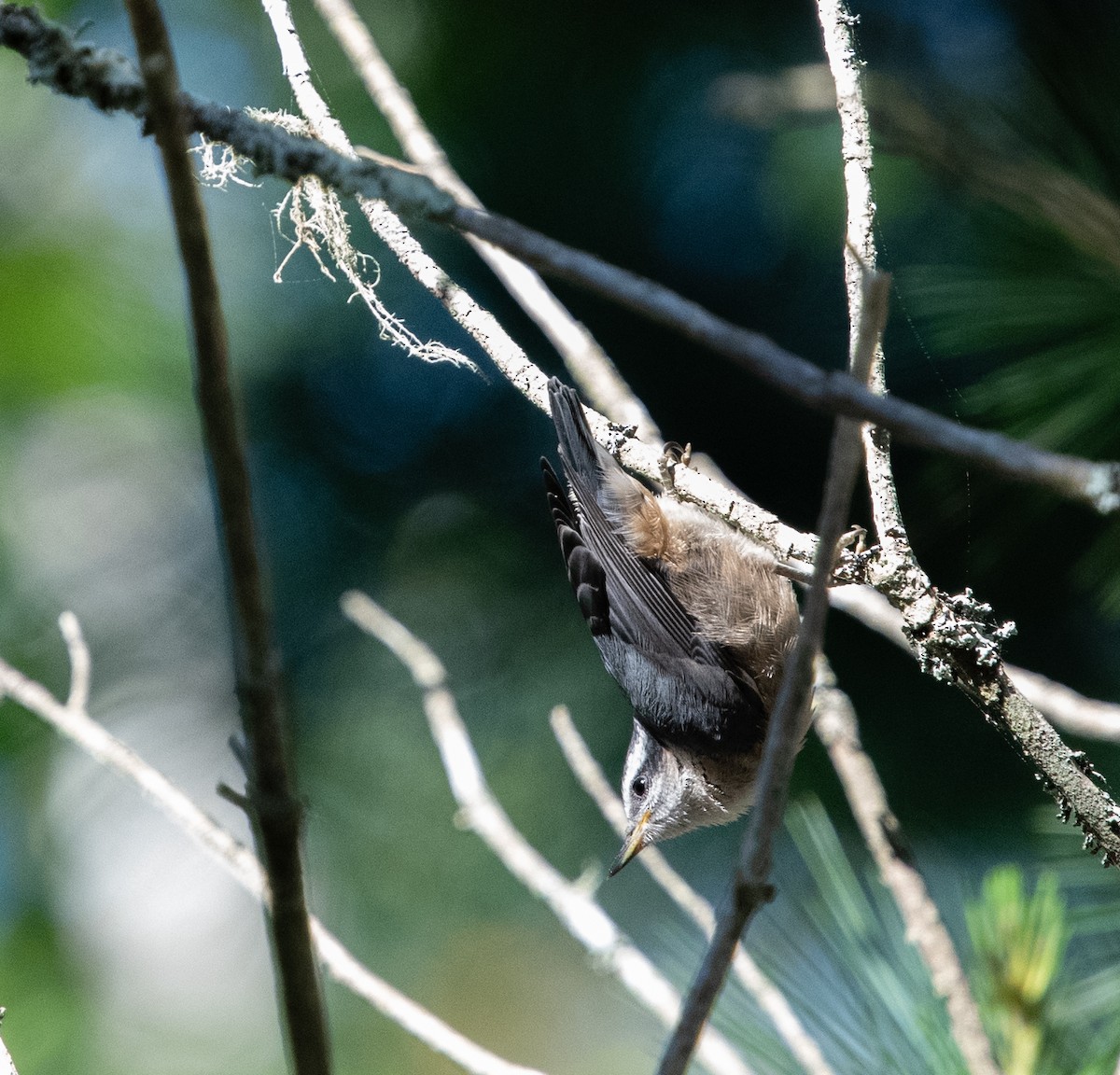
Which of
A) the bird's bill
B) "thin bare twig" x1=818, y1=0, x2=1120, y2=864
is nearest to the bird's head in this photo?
the bird's bill

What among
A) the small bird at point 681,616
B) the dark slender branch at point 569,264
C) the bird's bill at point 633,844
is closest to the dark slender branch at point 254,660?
the dark slender branch at point 569,264

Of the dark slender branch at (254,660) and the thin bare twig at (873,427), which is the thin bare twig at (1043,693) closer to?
the thin bare twig at (873,427)

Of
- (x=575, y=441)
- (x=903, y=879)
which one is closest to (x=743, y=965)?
(x=903, y=879)

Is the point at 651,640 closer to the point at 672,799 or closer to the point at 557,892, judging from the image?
the point at 672,799

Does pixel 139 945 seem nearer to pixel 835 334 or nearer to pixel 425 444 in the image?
pixel 425 444

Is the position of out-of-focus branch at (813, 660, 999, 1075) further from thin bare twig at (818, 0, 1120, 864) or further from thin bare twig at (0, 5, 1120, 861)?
thin bare twig at (0, 5, 1120, 861)

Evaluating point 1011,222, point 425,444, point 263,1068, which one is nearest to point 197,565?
point 425,444
